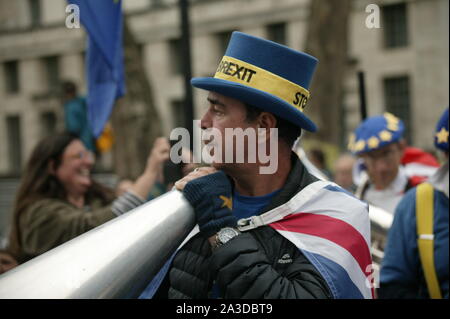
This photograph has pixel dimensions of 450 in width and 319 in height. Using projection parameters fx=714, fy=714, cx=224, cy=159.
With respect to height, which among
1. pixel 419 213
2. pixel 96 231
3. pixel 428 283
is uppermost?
pixel 96 231

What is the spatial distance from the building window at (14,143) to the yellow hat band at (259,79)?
3757cm

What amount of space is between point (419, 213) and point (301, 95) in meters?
1.17


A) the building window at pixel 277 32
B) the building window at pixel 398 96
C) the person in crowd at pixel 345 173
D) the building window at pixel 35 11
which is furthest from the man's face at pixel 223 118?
the building window at pixel 35 11

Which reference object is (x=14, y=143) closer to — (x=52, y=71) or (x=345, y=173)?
(x=52, y=71)

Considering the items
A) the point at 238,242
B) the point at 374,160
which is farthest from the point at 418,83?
the point at 238,242

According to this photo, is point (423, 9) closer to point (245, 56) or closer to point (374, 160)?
point (374, 160)

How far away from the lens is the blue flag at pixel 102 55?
4.11 metres

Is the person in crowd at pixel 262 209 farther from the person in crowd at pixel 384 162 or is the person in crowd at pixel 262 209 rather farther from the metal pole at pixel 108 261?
the person in crowd at pixel 384 162

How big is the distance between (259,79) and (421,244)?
1367mm

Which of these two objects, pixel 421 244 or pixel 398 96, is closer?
pixel 421 244

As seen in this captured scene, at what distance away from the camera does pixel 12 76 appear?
3988 cm

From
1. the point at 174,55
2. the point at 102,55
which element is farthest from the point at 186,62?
the point at 174,55

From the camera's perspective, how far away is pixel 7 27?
3697 cm

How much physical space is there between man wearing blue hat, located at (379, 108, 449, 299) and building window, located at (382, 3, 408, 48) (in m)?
20.6
